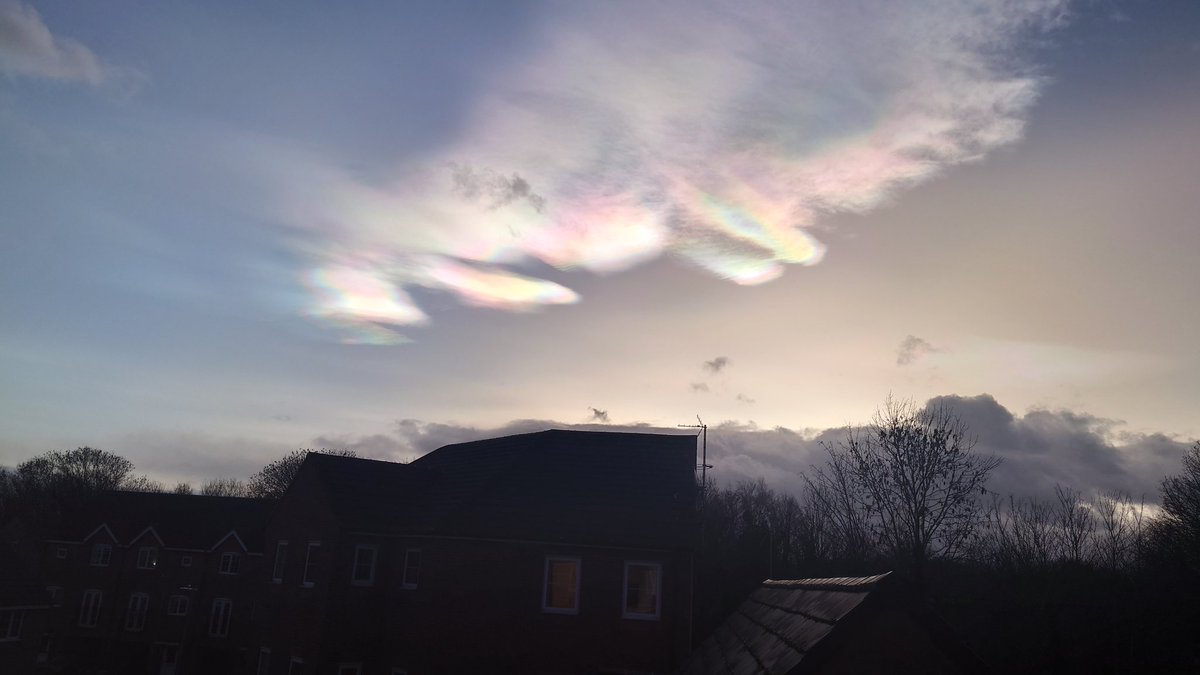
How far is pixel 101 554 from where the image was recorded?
56438 mm

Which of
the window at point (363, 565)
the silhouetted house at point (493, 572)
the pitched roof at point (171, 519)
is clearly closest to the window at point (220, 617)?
the pitched roof at point (171, 519)

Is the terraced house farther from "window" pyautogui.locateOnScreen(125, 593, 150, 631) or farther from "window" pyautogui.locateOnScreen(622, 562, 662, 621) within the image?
"window" pyautogui.locateOnScreen(125, 593, 150, 631)

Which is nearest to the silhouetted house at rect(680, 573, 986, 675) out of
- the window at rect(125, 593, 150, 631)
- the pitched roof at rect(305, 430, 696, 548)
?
the pitched roof at rect(305, 430, 696, 548)

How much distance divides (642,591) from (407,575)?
9.10 m

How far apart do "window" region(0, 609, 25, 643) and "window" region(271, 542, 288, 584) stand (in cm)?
2482

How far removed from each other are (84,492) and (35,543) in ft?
89.5

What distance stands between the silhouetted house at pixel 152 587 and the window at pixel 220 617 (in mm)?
74

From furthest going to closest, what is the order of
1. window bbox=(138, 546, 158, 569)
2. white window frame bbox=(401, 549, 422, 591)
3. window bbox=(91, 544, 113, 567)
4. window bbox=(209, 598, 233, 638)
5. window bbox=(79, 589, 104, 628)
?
window bbox=(91, 544, 113, 567)
window bbox=(138, 546, 158, 569)
window bbox=(79, 589, 104, 628)
window bbox=(209, 598, 233, 638)
white window frame bbox=(401, 549, 422, 591)

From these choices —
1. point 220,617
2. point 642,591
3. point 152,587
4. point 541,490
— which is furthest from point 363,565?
point 152,587

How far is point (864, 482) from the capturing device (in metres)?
35.8

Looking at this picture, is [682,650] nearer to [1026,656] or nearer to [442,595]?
[442,595]

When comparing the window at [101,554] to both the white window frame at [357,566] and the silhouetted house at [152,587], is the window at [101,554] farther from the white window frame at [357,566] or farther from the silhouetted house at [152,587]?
the white window frame at [357,566]

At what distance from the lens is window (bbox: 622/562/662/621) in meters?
23.8

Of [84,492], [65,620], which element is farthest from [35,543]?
[84,492]
